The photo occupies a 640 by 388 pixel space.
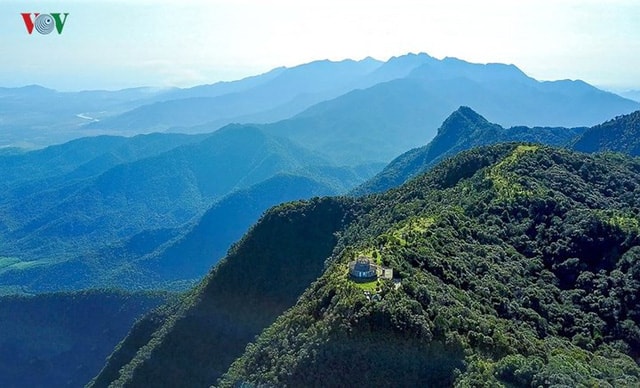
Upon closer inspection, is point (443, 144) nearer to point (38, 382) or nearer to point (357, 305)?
point (38, 382)

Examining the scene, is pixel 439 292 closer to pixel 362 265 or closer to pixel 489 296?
pixel 362 265

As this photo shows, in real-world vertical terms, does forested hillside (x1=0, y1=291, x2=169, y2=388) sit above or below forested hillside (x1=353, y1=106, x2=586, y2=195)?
below

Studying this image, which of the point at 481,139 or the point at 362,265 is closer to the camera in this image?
the point at 362,265

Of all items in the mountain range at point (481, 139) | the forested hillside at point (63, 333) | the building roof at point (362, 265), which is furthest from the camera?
the mountain range at point (481, 139)

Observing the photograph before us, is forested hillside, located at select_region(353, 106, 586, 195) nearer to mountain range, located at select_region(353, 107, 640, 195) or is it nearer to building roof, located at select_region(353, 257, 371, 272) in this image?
mountain range, located at select_region(353, 107, 640, 195)

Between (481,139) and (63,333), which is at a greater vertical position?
(481,139)

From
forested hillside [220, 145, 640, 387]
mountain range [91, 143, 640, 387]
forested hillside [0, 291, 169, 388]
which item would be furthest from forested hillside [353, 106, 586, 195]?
forested hillside [220, 145, 640, 387]

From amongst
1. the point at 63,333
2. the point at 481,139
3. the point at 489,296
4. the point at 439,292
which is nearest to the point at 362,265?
the point at 439,292

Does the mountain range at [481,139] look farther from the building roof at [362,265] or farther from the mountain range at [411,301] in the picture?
the building roof at [362,265]

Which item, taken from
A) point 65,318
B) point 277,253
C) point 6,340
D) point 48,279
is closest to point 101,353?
point 65,318

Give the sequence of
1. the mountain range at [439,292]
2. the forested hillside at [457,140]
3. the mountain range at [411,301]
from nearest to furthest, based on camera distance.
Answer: the mountain range at [439,292] < the mountain range at [411,301] < the forested hillside at [457,140]

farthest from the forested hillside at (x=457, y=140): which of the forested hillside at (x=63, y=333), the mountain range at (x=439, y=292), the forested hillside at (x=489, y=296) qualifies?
the forested hillside at (x=489, y=296)

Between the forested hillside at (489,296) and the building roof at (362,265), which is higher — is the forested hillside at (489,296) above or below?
below
